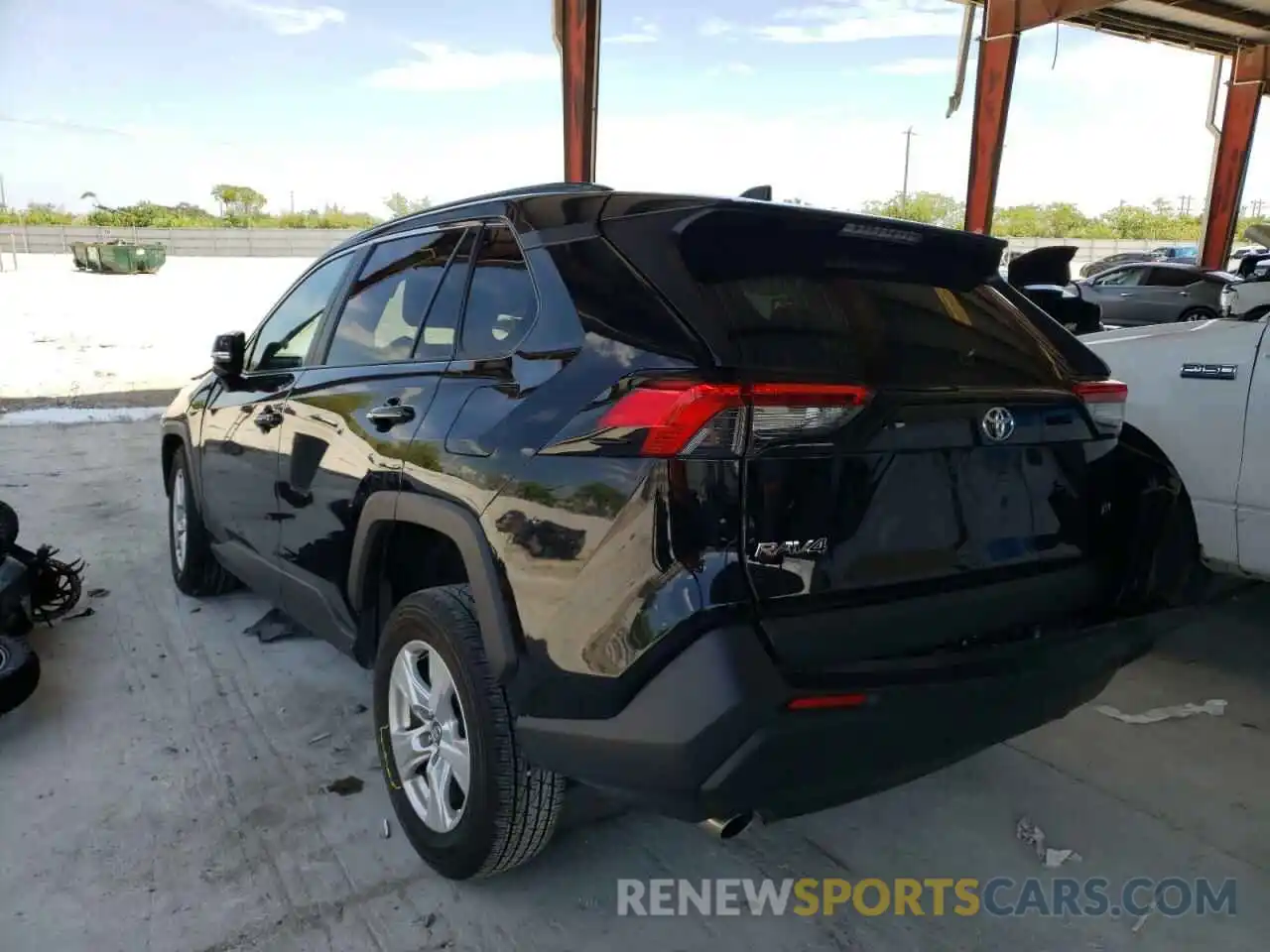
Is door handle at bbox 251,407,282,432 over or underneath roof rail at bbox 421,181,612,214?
underneath

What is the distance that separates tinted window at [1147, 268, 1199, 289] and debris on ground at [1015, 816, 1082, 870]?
1780cm

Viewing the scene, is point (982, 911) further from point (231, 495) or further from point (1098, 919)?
point (231, 495)

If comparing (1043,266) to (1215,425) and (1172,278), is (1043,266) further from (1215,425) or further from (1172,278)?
(1172,278)

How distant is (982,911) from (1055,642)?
0.77 meters

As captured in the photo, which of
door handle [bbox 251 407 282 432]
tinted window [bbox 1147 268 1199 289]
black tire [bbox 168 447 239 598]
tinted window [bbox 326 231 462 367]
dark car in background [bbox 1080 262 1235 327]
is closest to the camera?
tinted window [bbox 326 231 462 367]

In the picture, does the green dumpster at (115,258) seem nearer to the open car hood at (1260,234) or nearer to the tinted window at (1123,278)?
the tinted window at (1123,278)

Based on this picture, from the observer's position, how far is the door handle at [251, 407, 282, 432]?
3.33 meters

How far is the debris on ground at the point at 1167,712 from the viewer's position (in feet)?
11.3

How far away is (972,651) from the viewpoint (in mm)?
2033

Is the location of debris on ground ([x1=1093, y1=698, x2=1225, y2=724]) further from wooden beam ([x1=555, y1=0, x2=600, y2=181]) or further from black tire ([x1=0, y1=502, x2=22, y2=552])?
wooden beam ([x1=555, y1=0, x2=600, y2=181])

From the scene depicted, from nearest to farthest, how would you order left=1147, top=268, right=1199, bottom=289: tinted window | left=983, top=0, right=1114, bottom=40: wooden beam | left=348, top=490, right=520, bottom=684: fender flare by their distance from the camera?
left=348, top=490, right=520, bottom=684: fender flare < left=1147, top=268, right=1199, bottom=289: tinted window < left=983, top=0, right=1114, bottom=40: wooden beam

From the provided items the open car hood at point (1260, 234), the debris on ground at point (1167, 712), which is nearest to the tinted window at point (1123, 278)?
the open car hood at point (1260, 234)

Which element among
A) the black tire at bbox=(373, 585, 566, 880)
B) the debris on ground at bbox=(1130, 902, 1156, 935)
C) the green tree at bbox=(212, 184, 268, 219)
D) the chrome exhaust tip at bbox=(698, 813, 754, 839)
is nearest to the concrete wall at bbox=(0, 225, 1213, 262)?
the green tree at bbox=(212, 184, 268, 219)

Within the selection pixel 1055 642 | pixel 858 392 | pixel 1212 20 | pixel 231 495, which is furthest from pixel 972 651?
pixel 1212 20
